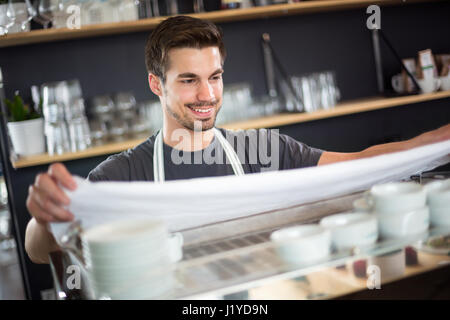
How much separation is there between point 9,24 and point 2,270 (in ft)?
4.47

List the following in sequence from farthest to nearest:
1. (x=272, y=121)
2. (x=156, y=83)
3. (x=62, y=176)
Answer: (x=272, y=121)
(x=156, y=83)
(x=62, y=176)

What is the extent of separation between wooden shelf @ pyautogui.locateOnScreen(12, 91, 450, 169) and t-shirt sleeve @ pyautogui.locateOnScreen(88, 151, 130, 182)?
0.61 m

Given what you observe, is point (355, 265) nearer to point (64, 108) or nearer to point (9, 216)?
point (64, 108)

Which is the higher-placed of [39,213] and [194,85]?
[194,85]

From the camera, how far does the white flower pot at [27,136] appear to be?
2.29 m

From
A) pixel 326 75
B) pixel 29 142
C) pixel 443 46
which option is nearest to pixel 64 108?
pixel 29 142

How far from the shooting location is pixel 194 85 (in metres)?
1.74

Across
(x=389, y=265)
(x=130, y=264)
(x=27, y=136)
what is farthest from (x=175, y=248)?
(x=27, y=136)

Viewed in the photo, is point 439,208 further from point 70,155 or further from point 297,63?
point 297,63

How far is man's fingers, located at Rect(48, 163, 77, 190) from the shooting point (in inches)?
31.9

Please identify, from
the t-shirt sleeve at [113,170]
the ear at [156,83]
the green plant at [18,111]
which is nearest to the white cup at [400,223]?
the t-shirt sleeve at [113,170]

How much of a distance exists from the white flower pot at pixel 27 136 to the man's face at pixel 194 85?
34.0 inches

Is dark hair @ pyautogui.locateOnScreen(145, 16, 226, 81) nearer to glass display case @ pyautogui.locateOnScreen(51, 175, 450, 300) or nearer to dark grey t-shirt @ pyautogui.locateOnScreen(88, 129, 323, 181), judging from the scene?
dark grey t-shirt @ pyautogui.locateOnScreen(88, 129, 323, 181)

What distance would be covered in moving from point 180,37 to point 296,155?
23.8 inches
